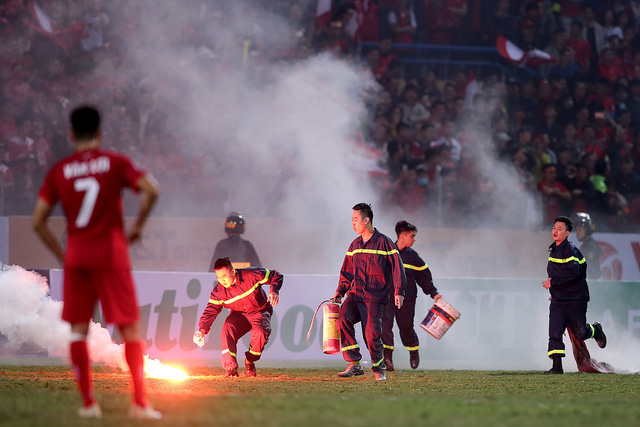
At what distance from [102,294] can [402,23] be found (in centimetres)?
1569

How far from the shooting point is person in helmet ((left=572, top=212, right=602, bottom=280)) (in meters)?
14.9

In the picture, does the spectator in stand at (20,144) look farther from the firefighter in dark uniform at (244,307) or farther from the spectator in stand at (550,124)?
the spectator in stand at (550,124)

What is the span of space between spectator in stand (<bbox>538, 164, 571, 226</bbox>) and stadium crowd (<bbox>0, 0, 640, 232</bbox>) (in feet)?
0.10

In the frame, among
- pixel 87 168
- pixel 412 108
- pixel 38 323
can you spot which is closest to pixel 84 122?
pixel 87 168

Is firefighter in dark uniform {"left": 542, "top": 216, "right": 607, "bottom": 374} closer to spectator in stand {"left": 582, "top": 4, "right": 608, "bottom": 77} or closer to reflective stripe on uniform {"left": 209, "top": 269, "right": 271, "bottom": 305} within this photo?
reflective stripe on uniform {"left": 209, "top": 269, "right": 271, "bottom": 305}

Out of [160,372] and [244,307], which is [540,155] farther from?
[160,372]

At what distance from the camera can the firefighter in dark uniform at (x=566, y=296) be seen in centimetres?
1189

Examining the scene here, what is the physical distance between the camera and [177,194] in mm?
15586

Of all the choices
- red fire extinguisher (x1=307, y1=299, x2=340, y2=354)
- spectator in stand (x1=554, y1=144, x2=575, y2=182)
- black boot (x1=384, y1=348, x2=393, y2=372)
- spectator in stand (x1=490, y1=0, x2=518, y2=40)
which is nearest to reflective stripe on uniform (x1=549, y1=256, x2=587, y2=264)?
black boot (x1=384, y1=348, x2=393, y2=372)

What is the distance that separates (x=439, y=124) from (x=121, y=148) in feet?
22.5

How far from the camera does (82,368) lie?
5477 mm

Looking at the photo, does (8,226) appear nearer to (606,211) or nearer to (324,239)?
(324,239)

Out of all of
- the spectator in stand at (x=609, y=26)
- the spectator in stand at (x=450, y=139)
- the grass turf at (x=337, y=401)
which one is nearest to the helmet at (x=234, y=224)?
the grass turf at (x=337, y=401)

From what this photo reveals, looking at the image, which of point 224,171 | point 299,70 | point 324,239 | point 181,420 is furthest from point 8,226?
point 181,420
